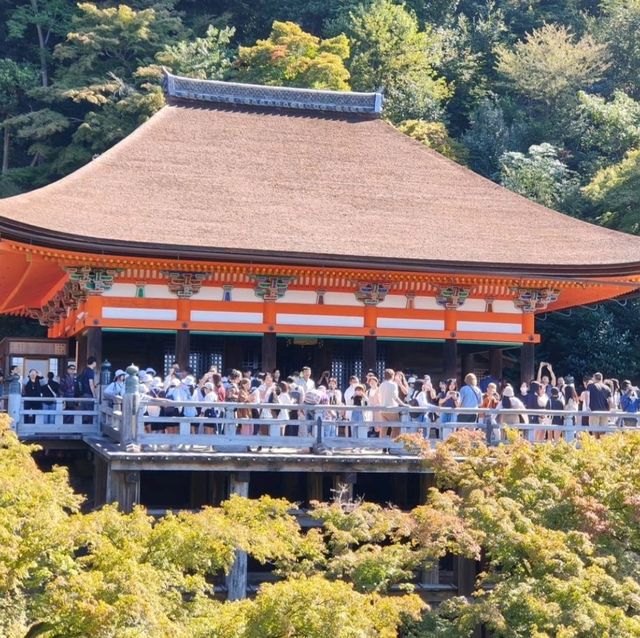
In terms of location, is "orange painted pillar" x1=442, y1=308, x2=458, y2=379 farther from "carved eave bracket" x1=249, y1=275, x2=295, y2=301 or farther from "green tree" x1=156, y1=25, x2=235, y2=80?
"green tree" x1=156, y1=25, x2=235, y2=80

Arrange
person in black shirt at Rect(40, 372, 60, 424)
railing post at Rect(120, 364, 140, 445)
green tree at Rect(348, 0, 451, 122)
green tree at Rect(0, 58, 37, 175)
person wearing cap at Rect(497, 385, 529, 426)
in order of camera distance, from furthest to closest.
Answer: green tree at Rect(0, 58, 37, 175)
green tree at Rect(348, 0, 451, 122)
person in black shirt at Rect(40, 372, 60, 424)
person wearing cap at Rect(497, 385, 529, 426)
railing post at Rect(120, 364, 140, 445)

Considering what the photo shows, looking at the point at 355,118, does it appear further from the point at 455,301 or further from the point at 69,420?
the point at 69,420

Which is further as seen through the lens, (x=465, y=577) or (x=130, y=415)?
(x=465, y=577)

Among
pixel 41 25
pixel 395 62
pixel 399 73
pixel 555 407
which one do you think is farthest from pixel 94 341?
pixel 41 25

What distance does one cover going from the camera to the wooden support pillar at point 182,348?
85.0ft

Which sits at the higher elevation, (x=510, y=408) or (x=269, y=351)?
(x=269, y=351)

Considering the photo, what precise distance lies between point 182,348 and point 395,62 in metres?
24.7

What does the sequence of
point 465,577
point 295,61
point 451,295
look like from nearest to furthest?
point 465,577
point 451,295
point 295,61

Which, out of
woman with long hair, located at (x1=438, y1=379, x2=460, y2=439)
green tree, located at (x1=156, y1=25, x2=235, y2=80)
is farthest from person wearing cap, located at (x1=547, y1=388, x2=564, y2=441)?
green tree, located at (x1=156, y1=25, x2=235, y2=80)

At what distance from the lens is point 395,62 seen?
4853cm

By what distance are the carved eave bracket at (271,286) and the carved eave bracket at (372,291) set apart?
4.21 ft

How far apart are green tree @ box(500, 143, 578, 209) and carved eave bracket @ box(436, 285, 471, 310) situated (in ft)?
49.8

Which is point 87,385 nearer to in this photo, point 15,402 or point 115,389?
point 115,389

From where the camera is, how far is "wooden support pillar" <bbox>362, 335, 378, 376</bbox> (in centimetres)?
2692
